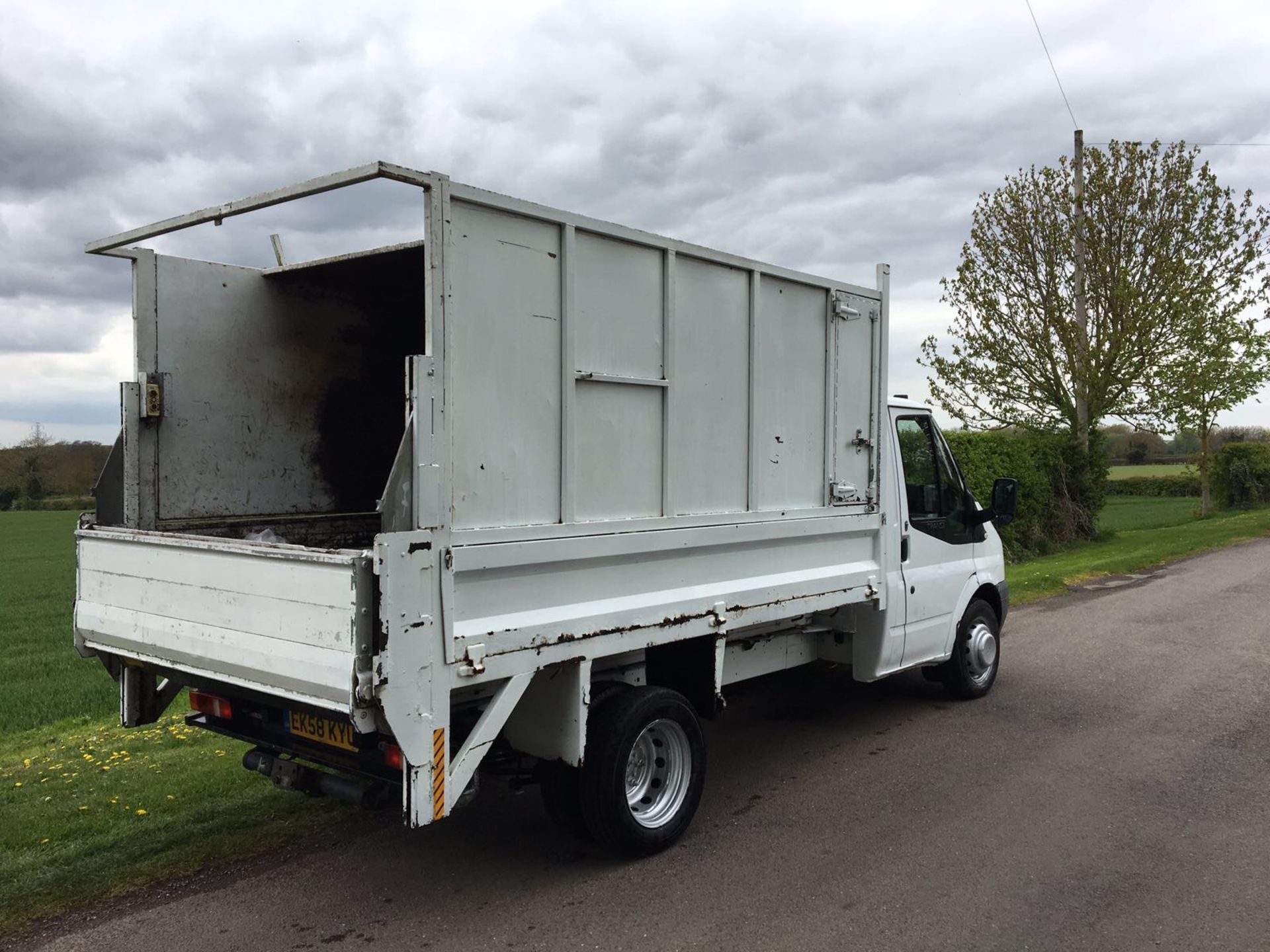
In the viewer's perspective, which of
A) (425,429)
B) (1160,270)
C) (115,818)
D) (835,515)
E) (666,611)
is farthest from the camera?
(1160,270)

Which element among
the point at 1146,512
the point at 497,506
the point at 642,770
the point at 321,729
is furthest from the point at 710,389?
the point at 1146,512

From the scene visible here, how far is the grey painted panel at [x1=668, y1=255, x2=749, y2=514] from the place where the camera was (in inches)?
183

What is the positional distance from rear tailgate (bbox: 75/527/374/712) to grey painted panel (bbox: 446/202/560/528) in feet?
1.83

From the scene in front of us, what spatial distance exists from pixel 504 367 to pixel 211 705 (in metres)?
2.19

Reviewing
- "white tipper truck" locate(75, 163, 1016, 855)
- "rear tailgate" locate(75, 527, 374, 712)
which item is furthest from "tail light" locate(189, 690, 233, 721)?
"rear tailgate" locate(75, 527, 374, 712)

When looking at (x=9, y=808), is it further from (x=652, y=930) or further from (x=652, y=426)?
(x=652, y=426)

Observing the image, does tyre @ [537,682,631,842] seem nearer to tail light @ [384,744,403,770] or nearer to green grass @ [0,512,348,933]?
tail light @ [384,744,403,770]

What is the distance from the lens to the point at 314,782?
4.19 meters

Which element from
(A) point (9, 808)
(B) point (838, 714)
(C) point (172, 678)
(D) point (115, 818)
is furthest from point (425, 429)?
(B) point (838, 714)

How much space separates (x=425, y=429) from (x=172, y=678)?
2.04 metres

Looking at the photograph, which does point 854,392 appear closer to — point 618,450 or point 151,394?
point 618,450

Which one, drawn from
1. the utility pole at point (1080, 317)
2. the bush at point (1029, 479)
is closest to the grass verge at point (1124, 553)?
the bush at point (1029, 479)

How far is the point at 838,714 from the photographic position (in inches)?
273

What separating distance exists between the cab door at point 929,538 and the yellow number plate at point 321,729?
367 cm
